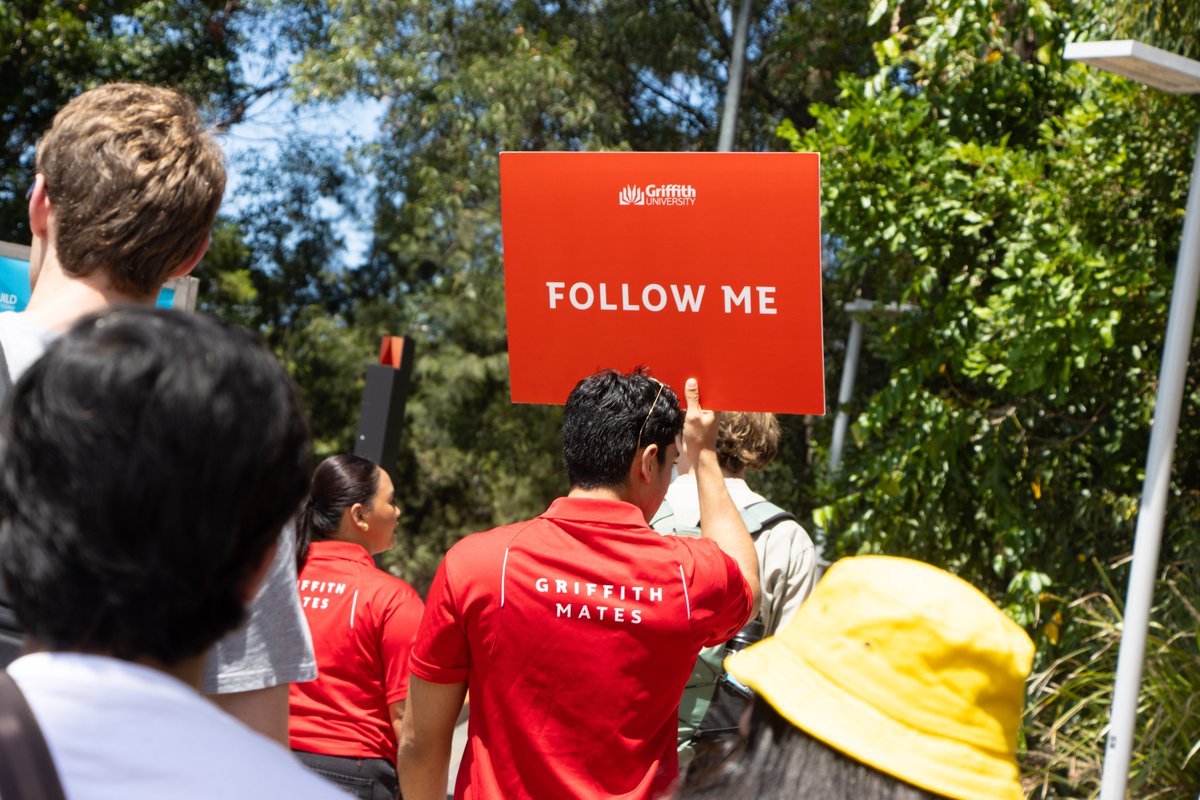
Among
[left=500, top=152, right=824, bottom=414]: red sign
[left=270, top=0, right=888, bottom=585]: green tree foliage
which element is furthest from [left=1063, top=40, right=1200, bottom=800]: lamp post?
[left=270, top=0, right=888, bottom=585]: green tree foliage

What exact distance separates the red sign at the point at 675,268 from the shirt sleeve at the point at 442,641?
721 millimetres

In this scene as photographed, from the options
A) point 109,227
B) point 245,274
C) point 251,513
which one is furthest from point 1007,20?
point 245,274

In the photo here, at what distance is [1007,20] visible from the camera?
7.32 meters

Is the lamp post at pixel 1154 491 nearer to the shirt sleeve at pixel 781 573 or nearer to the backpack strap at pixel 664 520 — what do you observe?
the shirt sleeve at pixel 781 573

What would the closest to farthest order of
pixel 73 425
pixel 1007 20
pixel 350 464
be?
pixel 73 425
pixel 350 464
pixel 1007 20

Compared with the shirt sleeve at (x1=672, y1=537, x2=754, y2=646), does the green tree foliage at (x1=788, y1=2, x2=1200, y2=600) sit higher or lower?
higher

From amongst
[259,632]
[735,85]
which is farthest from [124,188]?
[735,85]

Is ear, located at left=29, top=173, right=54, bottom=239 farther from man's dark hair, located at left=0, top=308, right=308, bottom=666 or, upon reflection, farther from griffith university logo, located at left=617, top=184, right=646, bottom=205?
griffith university logo, located at left=617, top=184, right=646, bottom=205

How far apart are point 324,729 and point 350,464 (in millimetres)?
851

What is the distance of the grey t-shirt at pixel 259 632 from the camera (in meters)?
1.62

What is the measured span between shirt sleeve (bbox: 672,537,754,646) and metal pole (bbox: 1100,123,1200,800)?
9.03 feet

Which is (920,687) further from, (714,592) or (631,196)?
(631,196)

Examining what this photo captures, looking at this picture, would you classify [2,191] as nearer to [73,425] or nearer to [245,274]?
[245,274]

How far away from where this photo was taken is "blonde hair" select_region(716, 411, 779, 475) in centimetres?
357
